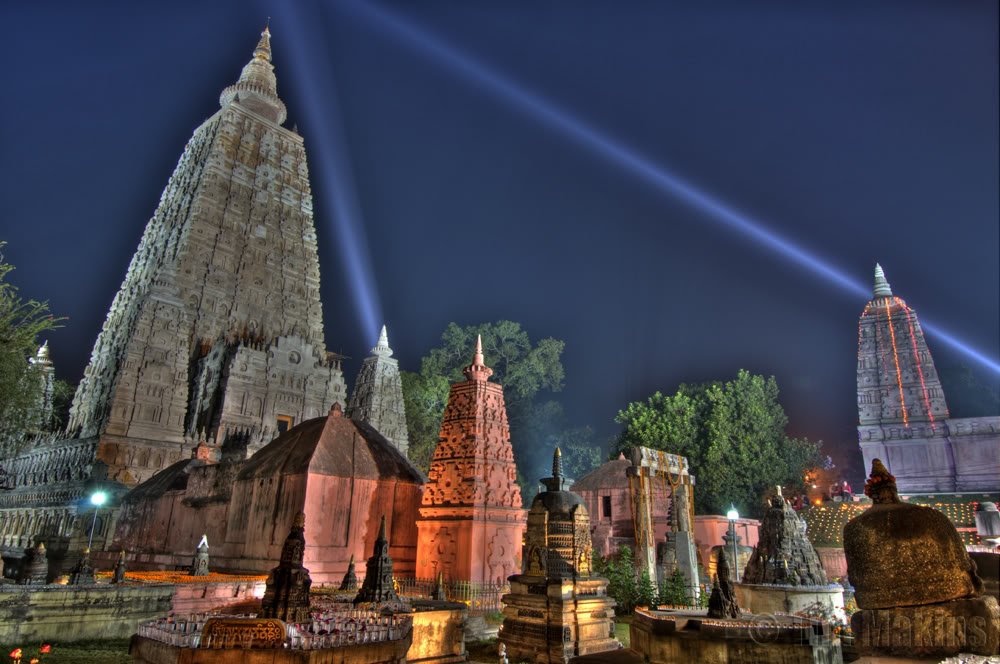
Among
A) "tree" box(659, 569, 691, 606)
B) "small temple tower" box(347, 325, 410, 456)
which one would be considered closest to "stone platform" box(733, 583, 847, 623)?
Answer: "tree" box(659, 569, 691, 606)

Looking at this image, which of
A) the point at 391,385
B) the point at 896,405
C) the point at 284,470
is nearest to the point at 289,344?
the point at 391,385

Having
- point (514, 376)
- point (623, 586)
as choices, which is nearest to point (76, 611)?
point (623, 586)

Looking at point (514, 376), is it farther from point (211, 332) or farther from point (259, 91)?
point (259, 91)

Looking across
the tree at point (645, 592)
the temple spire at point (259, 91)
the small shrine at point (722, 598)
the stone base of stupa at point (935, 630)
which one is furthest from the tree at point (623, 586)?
the temple spire at point (259, 91)

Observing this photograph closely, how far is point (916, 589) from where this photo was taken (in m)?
4.79

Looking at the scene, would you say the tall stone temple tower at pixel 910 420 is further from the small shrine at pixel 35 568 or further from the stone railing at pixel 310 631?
the small shrine at pixel 35 568

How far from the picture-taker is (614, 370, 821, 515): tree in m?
36.2

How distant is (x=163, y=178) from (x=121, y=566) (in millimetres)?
62610

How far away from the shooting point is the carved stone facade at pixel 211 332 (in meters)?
31.7

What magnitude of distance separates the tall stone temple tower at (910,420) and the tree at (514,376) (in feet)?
80.9

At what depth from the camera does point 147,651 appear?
749cm

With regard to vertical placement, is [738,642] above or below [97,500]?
below

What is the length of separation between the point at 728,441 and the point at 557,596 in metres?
29.9

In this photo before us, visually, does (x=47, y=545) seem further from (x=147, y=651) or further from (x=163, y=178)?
(x=163, y=178)
